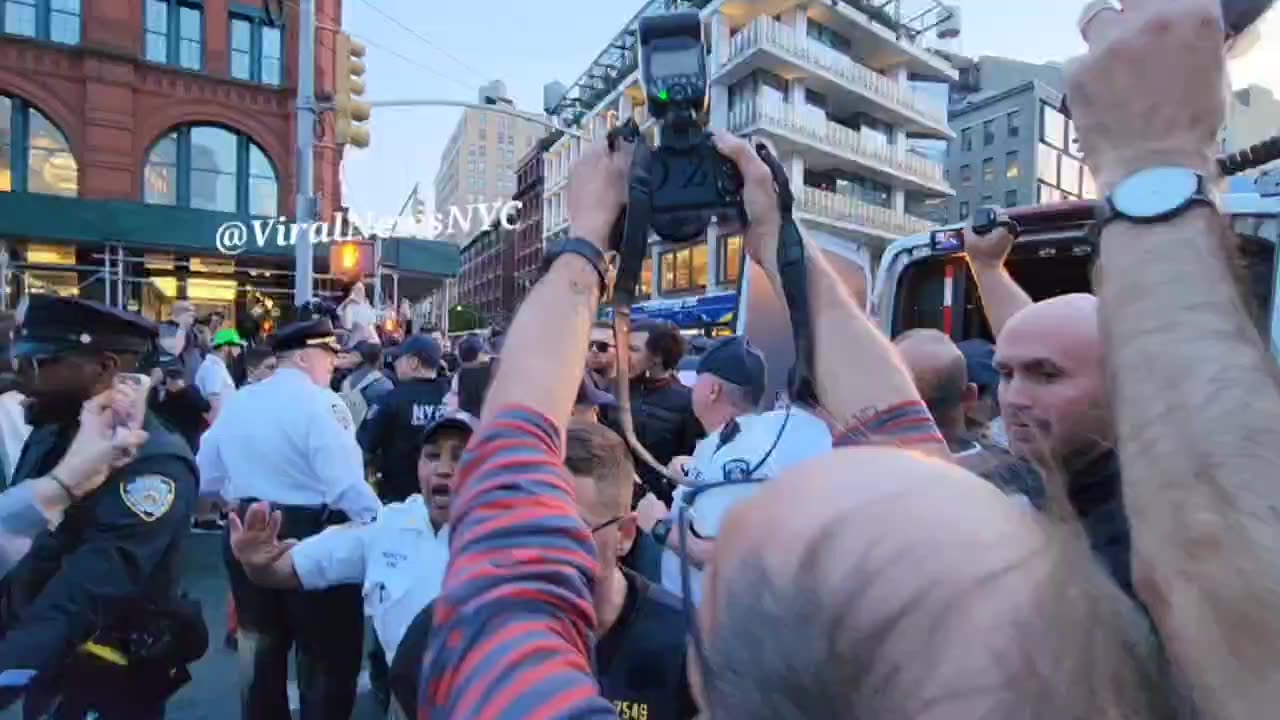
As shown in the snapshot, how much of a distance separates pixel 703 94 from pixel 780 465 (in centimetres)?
122

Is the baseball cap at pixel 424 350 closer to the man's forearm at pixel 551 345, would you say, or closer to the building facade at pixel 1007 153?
the man's forearm at pixel 551 345

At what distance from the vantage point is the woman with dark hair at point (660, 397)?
16.0 ft

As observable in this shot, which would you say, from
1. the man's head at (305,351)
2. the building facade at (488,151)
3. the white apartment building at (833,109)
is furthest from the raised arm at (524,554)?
the building facade at (488,151)

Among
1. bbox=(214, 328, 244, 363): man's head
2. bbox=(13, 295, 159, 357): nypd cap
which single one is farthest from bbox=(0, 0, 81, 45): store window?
bbox=(13, 295, 159, 357): nypd cap

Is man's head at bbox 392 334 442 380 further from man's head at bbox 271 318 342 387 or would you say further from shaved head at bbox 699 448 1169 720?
shaved head at bbox 699 448 1169 720

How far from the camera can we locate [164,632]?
2.84 meters

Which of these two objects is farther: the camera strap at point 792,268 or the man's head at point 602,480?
the man's head at point 602,480

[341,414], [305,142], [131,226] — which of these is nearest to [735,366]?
[341,414]

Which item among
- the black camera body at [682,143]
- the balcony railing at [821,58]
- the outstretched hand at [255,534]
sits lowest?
the outstretched hand at [255,534]

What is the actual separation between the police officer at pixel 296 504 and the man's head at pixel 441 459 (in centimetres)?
98

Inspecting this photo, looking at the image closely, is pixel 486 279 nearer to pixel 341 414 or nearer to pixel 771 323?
pixel 341 414

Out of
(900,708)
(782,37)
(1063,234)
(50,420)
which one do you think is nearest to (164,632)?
(50,420)

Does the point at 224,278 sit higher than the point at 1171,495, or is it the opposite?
the point at 224,278

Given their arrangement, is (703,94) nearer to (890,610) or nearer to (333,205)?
(890,610)
